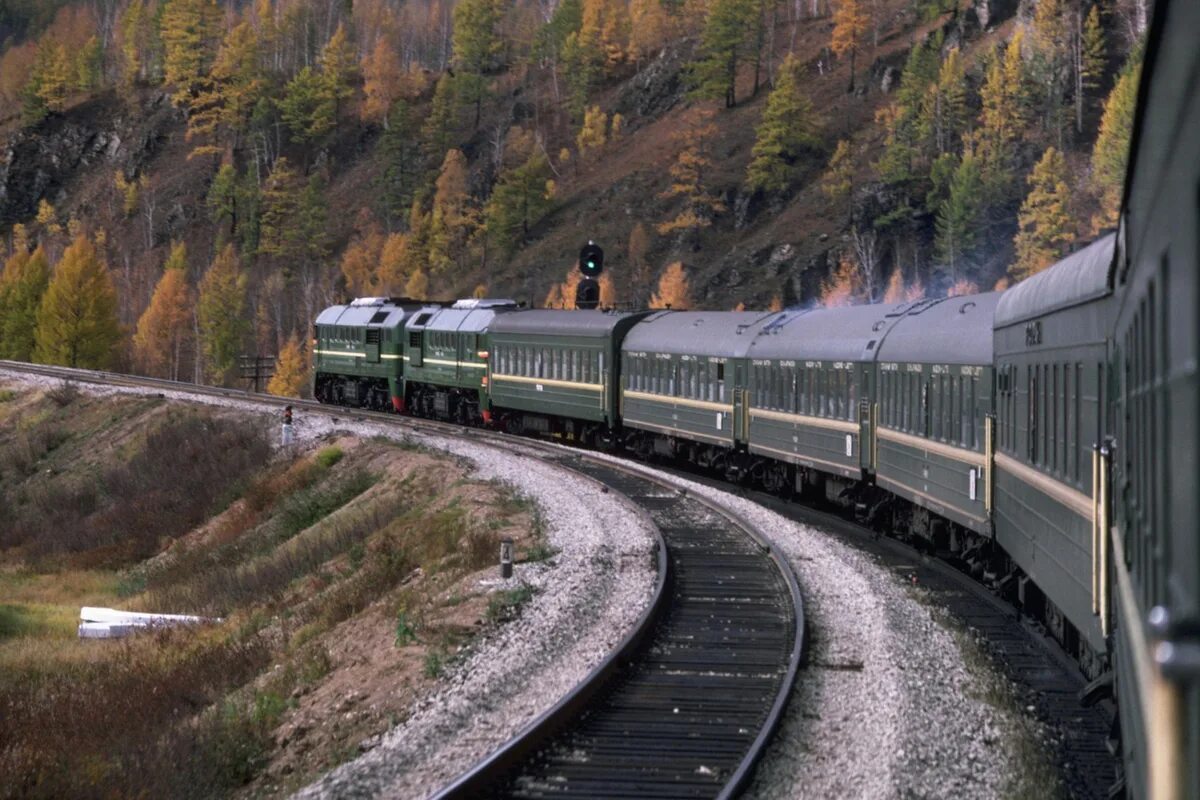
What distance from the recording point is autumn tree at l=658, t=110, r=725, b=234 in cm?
10150

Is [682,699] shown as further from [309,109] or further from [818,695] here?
[309,109]

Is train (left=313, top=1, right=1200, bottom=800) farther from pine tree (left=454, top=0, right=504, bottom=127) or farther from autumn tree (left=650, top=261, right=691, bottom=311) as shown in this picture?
pine tree (left=454, top=0, right=504, bottom=127)

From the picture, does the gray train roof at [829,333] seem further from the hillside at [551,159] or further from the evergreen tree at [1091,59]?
the evergreen tree at [1091,59]

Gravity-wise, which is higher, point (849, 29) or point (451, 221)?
point (849, 29)

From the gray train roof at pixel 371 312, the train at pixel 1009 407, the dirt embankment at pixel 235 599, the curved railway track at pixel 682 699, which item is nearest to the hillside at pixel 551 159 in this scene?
the gray train roof at pixel 371 312

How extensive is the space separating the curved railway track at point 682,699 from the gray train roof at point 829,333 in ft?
12.9

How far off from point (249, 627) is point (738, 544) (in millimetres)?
6455

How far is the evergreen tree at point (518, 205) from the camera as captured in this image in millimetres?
112688

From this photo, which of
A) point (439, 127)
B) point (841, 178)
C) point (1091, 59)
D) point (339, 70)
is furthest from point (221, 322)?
point (339, 70)

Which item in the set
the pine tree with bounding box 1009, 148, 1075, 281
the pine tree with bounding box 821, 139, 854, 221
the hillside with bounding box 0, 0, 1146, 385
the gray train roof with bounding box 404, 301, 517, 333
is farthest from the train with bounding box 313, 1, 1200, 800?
the pine tree with bounding box 821, 139, 854, 221

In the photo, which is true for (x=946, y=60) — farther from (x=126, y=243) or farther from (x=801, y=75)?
(x=126, y=243)

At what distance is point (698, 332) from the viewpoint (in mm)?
32062

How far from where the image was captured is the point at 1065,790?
966 cm

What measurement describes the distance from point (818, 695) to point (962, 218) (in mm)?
69964
